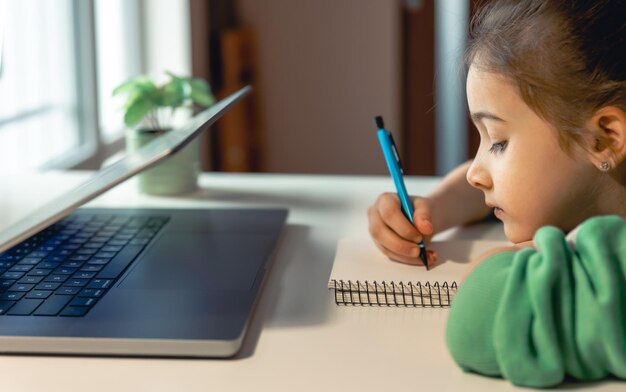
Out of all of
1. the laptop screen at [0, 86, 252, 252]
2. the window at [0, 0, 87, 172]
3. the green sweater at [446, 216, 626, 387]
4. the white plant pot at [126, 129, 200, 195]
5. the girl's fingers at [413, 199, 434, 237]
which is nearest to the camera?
the green sweater at [446, 216, 626, 387]

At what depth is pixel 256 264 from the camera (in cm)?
80

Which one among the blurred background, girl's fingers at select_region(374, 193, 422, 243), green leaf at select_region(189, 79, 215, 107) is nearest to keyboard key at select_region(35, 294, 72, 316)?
girl's fingers at select_region(374, 193, 422, 243)

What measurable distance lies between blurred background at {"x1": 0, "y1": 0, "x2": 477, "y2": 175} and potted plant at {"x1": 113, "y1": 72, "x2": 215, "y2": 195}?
0.98 metres

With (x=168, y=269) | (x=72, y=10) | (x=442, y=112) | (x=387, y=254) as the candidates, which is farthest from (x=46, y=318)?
(x=442, y=112)

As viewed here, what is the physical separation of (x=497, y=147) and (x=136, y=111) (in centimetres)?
60

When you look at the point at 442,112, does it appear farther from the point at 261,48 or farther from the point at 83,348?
the point at 83,348

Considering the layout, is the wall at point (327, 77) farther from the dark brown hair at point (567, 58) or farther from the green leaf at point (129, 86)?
the dark brown hair at point (567, 58)

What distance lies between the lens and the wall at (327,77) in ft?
10.9

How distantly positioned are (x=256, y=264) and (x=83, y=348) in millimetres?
222

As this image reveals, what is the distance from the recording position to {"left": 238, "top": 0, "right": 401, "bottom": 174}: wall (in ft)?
10.9

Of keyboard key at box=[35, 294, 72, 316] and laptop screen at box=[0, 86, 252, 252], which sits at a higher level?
laptop screen at box=[0, 86, 252, 252]

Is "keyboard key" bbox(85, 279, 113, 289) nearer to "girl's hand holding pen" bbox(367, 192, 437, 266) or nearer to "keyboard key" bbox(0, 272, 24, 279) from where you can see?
"keyboard key" bbox(0, 272, 24, 279)

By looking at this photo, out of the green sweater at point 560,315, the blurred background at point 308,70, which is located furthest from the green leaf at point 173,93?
the blurred background at point 308,70

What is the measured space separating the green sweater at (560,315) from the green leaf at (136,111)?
721 millimetres
